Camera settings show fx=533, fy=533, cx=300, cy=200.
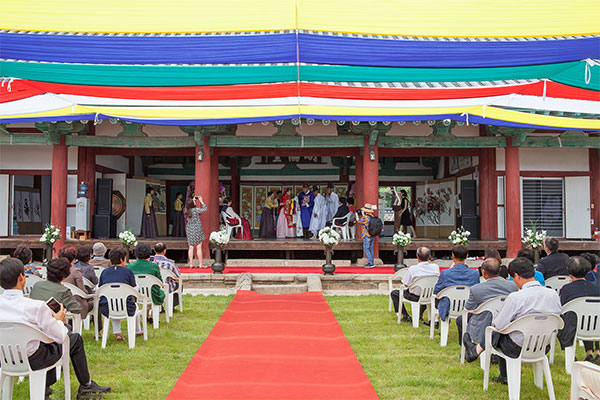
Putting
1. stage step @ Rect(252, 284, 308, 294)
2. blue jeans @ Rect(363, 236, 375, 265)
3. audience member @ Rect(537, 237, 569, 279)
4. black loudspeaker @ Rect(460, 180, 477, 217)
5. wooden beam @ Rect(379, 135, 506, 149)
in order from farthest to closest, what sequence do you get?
black loudspeaker @ Rect(460, 180, 477, 217) < wooden beam @ Rect(379, 135, 506, 149) < blue jeans @ Rect(363, 236, 375, 265) < stage step @ Rect(252, 284, 308, 294) < audience member @ Rect(537, 237, 569, 279)

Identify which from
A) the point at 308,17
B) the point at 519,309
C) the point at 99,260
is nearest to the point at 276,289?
the point at 99,260

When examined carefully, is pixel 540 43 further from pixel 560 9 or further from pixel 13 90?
pixel 13 90

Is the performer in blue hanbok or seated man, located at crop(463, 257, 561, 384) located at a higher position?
the performer in blue hanbok

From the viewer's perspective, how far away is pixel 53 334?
3279 mm

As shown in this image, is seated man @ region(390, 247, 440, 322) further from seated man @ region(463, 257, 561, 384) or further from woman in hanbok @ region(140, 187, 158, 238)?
woman in hanbok @ region(140, 187, 158, 238)

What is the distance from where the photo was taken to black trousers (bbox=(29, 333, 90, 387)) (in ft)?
10.7

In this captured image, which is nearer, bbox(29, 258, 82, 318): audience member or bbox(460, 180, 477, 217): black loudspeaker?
bbox(29, 258, 82, 318): audience member

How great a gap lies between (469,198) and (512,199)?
4.08ft

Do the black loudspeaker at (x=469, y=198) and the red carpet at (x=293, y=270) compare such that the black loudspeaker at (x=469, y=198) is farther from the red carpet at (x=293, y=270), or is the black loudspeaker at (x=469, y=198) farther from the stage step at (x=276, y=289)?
the stage step at (x=276, y=289)

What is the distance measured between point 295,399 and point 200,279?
6410 mm

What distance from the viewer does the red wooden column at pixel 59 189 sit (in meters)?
11.8

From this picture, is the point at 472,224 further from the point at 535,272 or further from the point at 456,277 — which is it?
the point at 456,277

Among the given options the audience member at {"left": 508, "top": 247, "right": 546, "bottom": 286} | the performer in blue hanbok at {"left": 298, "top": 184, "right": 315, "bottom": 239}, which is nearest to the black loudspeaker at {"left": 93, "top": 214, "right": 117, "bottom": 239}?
the performer in blue hanbok at {"left": 298, "top": 184, "right": 315, "bottom": 239}

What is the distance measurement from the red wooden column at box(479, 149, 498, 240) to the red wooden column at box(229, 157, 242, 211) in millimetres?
7407
